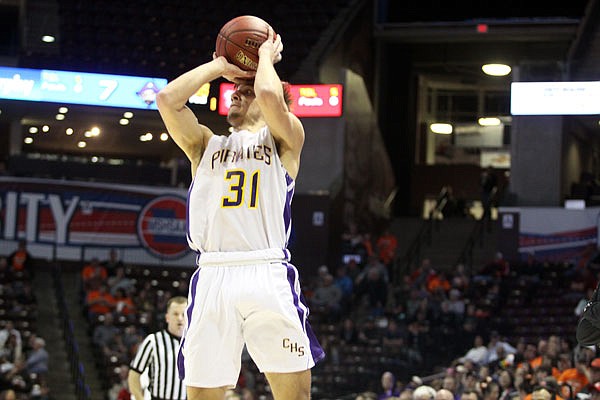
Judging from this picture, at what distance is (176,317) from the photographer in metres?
7.48

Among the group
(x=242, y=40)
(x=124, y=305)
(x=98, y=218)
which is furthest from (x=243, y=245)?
(x=98, y=218)

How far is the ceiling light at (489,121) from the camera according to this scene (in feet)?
91.1

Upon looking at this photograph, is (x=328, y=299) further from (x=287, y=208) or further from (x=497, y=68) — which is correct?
(x=287, y=208)

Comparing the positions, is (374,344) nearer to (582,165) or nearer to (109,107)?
(109,107)

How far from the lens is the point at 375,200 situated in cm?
2528

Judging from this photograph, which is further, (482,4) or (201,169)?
(482,4)

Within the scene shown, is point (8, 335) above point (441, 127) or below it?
below

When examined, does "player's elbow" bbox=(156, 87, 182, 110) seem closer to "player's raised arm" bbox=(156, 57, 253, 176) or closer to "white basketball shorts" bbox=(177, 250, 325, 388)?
"player's raised arm" bbox=(156, 57, 253, 176)

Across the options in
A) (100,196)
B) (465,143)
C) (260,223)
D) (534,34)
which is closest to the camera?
(260,223)

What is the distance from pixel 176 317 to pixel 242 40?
3.23 m

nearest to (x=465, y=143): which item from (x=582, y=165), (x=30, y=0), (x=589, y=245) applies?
(x=582, y=165)

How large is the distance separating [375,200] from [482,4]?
16.8 ft

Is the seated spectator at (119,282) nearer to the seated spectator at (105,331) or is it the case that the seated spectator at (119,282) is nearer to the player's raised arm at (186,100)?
the seated spectator at (105,331)

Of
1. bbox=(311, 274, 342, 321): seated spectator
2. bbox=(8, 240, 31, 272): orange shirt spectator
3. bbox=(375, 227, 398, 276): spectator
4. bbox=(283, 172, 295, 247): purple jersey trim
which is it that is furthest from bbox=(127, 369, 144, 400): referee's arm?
bbox=(375, 227, 398, 276): spectator
